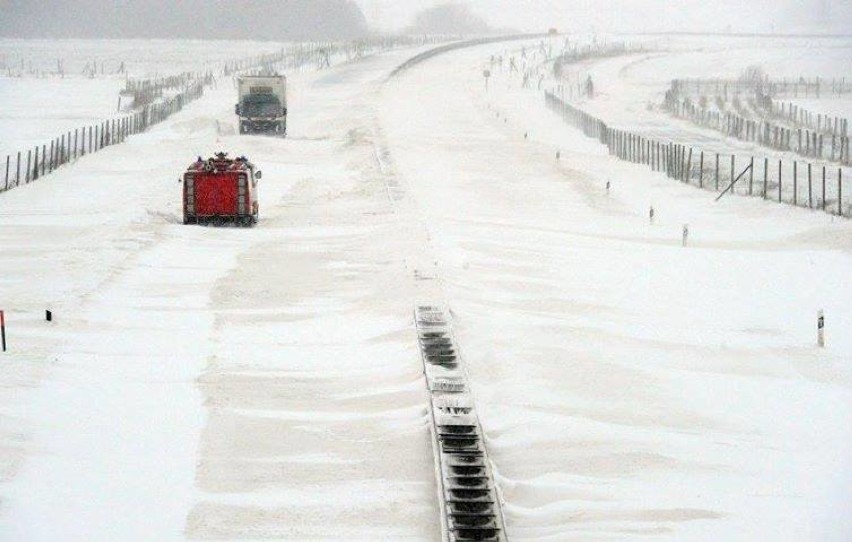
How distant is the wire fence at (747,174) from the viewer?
40188mm

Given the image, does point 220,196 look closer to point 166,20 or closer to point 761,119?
point 761,119

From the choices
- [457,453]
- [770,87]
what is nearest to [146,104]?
[770,87]

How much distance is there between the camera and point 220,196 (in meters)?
31.3

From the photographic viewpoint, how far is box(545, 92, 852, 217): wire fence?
4019cm

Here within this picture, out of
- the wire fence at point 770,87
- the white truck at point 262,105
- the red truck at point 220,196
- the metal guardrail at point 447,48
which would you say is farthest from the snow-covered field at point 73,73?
the wire fence at point 770,87

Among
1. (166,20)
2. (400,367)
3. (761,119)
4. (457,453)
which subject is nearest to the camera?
(457,453)

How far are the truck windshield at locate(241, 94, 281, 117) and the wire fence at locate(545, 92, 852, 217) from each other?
1393 cm

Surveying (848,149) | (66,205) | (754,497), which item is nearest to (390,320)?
(754,497)

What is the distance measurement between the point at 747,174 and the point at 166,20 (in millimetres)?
154618

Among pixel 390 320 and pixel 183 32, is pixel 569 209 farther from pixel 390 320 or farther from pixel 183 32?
pixel 183 32

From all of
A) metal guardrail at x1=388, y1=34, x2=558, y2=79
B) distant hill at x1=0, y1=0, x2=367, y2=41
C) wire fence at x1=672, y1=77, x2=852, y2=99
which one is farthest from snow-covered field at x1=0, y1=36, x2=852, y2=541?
distant hill at x1=0, y1=0, x2=367, y2=41

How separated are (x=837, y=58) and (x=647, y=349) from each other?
11983cm

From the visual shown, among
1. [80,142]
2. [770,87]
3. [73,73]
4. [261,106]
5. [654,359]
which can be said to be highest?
[73,73]

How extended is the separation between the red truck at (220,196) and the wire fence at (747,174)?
14.5m
